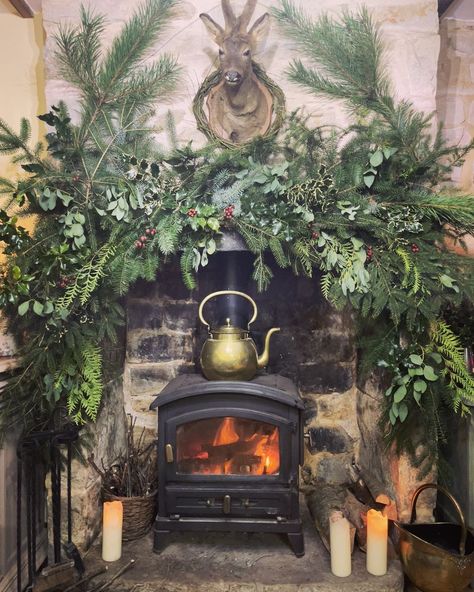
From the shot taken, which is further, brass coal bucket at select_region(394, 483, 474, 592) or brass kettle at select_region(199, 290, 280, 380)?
brass kettle at select_region(199, 290, 280, 380)

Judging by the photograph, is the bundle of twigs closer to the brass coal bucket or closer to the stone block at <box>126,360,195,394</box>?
the stone block at <box>126,360,195,394</box>

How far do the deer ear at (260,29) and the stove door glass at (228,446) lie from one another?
1806 millimetres

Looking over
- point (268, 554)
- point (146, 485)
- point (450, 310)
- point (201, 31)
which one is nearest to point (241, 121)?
point (201, 31)

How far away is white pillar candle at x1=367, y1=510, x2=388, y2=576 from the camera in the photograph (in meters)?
1.72

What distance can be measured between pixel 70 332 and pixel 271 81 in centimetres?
148

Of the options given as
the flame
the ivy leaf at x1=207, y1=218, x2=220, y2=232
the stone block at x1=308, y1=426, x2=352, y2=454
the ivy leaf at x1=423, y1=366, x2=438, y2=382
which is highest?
the ivy leaf at x1=207, y1=218, x2=220, y2=232

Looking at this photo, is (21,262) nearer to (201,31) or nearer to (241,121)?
(241,121)

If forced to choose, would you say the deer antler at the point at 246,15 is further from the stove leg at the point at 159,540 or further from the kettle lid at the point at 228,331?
the stove leg at the point at 159,540

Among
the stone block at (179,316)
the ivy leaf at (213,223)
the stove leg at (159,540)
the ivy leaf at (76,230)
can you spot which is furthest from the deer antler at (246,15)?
the stove leg at (159,540)

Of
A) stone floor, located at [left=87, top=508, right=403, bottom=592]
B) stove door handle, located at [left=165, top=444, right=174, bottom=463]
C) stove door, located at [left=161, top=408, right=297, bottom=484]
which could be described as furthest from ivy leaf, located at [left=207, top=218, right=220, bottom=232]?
stone floor, located at [left=87, top=508, right=403, bottom=592]

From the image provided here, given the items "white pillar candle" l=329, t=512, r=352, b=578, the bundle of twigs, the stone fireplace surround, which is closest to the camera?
"white pillar candle" l=329, t=512, r=352, b=578

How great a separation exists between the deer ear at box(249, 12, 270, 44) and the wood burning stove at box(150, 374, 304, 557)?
1.64 m

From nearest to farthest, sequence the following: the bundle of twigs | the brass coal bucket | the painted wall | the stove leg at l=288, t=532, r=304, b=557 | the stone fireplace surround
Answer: the brass coal bucket, the stove leg at l=288, t=532, r=304, b=557, the bundle of twigs, the painted wall, the stone fireplace surround

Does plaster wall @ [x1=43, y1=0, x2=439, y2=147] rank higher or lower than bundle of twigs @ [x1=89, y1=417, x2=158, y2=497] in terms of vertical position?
higher
